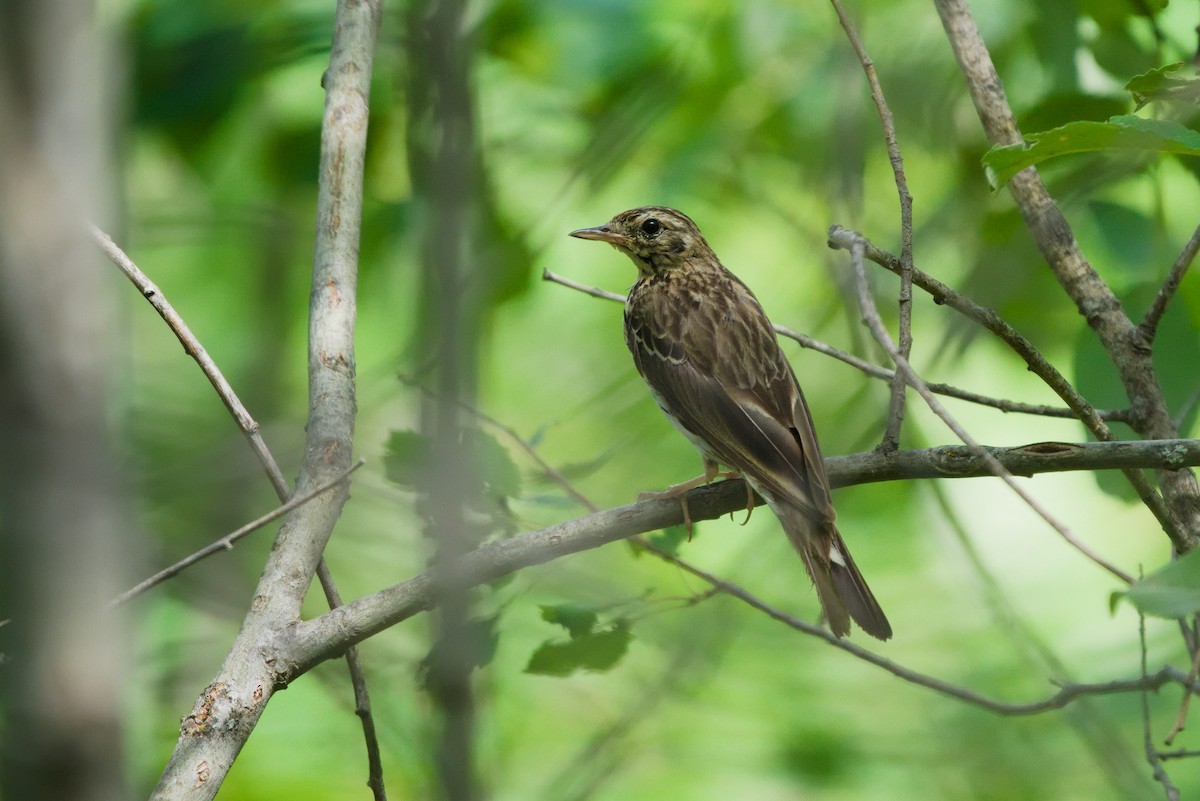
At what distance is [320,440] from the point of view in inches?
124

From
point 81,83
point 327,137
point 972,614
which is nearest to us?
point 81,83

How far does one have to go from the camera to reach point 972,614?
21.7 feet

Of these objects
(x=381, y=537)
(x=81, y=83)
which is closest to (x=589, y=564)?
(x=381, y=537)

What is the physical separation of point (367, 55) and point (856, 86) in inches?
107

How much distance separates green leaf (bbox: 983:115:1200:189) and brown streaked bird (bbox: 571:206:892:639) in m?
1.30

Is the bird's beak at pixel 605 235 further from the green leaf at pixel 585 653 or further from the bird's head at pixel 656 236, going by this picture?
the green leaf at pixel 585 653

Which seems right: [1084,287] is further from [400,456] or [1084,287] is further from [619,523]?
[400,456]

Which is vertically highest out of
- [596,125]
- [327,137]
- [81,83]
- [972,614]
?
[596,125]

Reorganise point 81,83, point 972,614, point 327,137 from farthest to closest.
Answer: point 972,614 < point 327,137 < point 81,83

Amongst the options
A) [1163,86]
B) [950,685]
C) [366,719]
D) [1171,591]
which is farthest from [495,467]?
[1171,591]

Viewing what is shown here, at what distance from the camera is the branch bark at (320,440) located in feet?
8.16

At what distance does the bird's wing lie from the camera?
14.4 feet

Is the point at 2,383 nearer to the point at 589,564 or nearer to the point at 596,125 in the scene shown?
the point at 589,564

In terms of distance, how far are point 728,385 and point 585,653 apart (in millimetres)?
1686
